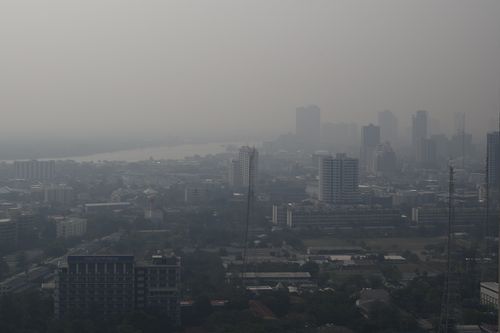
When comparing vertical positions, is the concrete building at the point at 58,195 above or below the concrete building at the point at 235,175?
below

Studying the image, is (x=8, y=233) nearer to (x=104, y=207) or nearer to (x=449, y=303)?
(x=104, y=207)

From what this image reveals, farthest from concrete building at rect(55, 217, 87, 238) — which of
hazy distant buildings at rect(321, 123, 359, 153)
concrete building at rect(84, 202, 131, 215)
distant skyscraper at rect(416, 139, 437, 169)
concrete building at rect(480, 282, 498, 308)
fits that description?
distant skyscraper at rect(416, 139, 437, 169)

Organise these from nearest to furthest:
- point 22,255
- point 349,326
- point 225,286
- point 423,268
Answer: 1. point 349,326
2. point 225,286
3. point 423,268
4. point 22,255

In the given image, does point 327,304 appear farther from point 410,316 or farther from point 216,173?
point 216,173

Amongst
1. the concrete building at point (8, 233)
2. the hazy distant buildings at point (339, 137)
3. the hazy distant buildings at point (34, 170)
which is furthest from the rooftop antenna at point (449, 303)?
the hazy distant buildings at point (34, 170)

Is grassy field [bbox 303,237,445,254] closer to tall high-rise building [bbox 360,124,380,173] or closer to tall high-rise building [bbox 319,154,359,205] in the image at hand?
tall high-rise building [bbox 319,154,359,205]

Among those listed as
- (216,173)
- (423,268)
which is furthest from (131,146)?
(423,268)

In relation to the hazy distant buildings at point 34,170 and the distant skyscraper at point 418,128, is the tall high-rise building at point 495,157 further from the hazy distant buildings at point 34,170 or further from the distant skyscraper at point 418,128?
the hazy distant buildings at point 34,170
